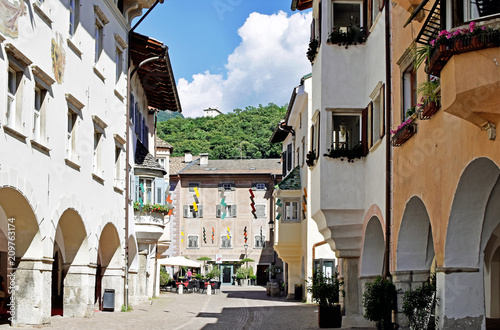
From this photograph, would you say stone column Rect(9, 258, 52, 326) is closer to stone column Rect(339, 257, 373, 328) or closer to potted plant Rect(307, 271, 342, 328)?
potted plant Rect(307, 271, 342, 328)

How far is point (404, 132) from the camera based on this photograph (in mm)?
14086

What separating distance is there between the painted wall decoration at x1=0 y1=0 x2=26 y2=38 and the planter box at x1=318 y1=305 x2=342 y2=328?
10.3m

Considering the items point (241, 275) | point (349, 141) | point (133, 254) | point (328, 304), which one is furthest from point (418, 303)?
point (241, 275)

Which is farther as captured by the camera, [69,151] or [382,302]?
[69,151]

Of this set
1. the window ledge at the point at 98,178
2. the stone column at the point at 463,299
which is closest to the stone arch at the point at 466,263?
the stone column at the point at 463,299

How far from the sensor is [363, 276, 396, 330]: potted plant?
15453 millimetres

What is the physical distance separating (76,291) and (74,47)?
6.71 m

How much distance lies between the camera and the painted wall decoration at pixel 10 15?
48.5ft

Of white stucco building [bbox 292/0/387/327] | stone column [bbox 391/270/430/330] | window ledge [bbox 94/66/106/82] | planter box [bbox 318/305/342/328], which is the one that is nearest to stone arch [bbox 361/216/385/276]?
white stucco building [bbox 292/0/387/327]

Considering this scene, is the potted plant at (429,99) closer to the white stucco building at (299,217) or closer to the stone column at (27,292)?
the stone column at (27,292)

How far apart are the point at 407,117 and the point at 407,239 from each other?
2.37 metres

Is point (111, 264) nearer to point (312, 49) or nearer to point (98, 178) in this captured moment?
point (98, 178)


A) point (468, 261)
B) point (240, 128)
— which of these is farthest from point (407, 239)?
point (240, 128)

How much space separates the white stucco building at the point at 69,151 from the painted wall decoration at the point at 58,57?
0.08 feet
